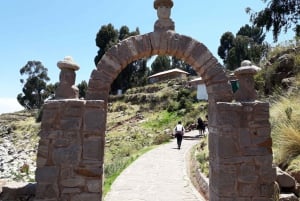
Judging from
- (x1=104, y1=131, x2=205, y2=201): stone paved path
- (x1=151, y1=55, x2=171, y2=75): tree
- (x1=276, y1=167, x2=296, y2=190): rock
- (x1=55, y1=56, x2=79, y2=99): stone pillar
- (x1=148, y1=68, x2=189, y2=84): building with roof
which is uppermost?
(x1=151, y1=55, x2=171, y2=75): tree

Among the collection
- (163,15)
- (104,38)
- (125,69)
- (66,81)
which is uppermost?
(104,38)

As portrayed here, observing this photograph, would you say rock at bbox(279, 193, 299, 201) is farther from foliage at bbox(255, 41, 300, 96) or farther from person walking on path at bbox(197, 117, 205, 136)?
person walking on path at bbox(197, 117, 205, 136)

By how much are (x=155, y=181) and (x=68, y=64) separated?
5.83 m

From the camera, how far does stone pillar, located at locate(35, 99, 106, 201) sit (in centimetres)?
591

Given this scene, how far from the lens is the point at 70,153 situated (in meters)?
5.94

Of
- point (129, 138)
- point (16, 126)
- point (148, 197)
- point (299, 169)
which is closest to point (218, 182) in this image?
point (299, 169)

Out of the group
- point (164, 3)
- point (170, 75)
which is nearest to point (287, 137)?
point (164, 3)

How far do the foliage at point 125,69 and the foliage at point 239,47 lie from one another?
13100mm

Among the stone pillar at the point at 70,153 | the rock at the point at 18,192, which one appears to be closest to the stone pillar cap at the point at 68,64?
Result: the stone pillar at the point at 70,153

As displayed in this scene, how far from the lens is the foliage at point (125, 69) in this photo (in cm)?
4666

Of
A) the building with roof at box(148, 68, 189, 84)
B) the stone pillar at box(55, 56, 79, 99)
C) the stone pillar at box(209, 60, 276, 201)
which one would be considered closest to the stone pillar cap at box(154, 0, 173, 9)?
the stone pillar at box(55, 56, 79, 99)

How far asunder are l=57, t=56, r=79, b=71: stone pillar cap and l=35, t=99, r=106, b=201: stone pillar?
67 cm

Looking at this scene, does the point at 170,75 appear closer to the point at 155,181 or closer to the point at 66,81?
the point at 155,181

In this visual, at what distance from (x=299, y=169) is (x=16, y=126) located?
172 feet
